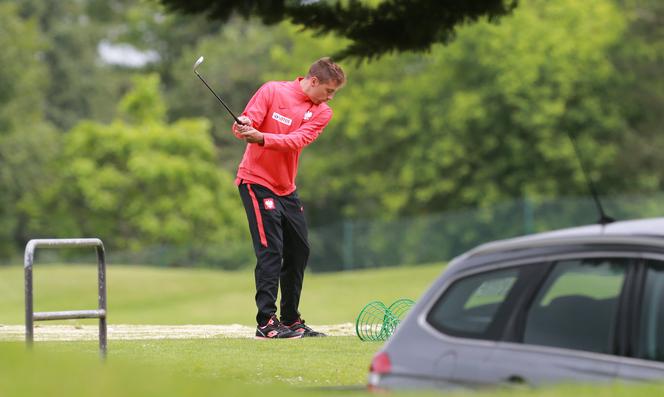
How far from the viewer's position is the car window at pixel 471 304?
5.21 m

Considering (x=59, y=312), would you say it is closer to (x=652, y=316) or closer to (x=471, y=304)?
(x=471, y=304)

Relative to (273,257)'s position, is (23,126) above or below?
below

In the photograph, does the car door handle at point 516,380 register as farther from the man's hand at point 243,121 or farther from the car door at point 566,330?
the man's hand at point 243,121

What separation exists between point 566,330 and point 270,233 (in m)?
5.59

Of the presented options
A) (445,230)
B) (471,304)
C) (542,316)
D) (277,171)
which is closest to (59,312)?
(277,171)

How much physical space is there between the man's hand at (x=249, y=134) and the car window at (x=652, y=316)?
18.1 ft

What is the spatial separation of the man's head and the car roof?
17.9 feet

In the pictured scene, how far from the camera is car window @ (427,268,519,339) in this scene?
521 cm

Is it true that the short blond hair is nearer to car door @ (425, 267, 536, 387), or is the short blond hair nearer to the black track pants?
the black track pants

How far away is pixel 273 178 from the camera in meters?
10.6

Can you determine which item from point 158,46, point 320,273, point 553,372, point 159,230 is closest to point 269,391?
point 553,372

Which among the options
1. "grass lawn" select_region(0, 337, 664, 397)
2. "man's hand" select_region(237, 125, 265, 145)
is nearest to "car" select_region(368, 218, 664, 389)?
"grass lawn" select_region(0, 337, 664, 397)

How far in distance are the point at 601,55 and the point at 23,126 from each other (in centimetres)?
2366

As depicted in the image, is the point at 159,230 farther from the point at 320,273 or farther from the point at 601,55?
the point at 601,55
